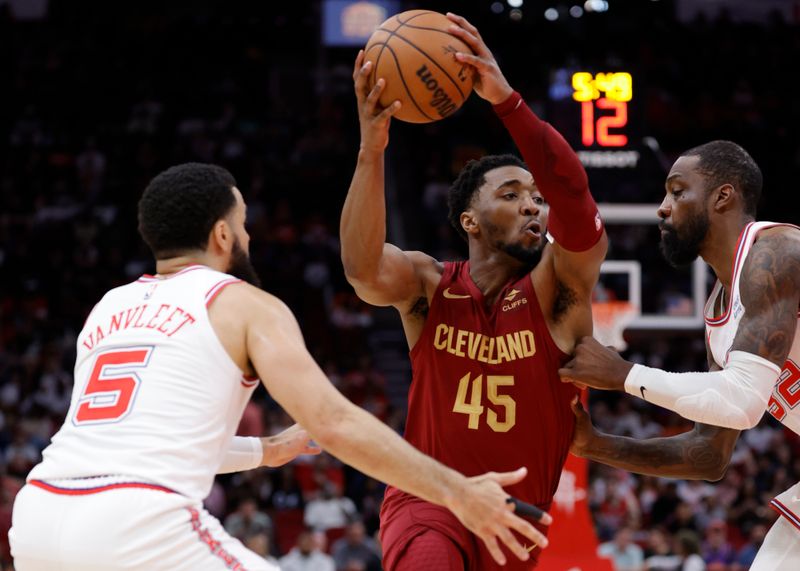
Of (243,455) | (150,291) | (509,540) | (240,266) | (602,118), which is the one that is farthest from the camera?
(602,118)

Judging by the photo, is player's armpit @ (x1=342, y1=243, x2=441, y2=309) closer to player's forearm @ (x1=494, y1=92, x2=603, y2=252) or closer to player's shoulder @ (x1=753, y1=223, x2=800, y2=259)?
player's forearm @ (x1=494, y1=92, x2=603, y2=252)

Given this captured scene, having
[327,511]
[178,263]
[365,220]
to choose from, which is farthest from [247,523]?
[178,263]

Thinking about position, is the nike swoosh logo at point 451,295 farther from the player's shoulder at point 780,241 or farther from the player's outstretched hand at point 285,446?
the player's shoulder at point 780,241

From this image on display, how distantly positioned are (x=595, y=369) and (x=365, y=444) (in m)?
1.43

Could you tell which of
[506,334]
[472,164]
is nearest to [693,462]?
[506,334]

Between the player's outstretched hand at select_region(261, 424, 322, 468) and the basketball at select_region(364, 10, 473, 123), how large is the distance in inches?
52.1

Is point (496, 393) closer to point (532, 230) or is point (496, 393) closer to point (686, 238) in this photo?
point (532, 230)

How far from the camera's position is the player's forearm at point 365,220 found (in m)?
4.34

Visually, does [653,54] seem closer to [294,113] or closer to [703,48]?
[703,48]

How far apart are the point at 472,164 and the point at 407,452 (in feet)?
6.69

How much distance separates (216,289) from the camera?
3365 millimetres

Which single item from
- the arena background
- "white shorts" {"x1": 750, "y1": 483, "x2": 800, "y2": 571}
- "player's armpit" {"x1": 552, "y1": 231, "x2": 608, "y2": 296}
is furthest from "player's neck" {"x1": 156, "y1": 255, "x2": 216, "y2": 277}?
the arena background

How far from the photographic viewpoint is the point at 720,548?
11.6 m

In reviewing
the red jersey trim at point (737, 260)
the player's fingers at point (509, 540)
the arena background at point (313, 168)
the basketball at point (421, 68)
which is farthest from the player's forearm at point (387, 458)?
the arena background at point (313, 168)
